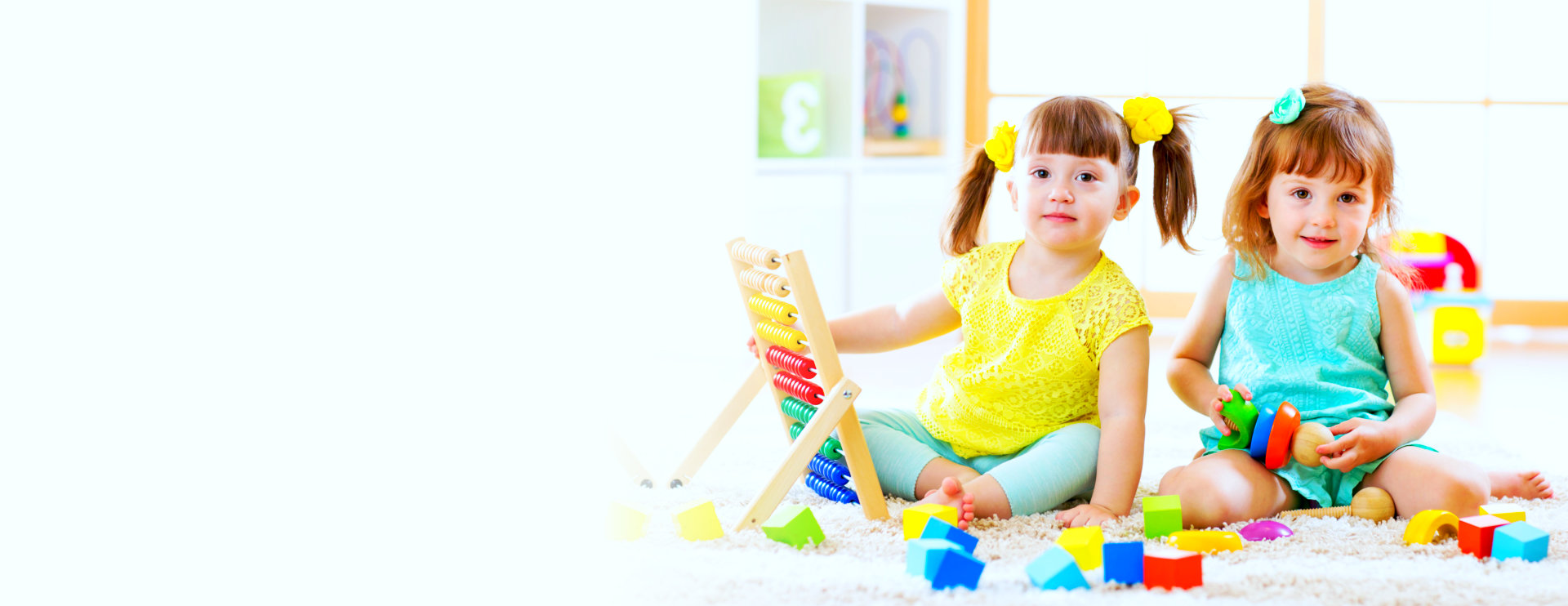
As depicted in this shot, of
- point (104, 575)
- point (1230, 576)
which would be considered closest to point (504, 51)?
point (104, 575)

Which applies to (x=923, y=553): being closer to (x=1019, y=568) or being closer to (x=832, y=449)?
(x=1019, y=568)

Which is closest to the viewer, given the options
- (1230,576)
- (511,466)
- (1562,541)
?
(1230,576)

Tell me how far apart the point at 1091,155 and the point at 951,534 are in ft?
1.32

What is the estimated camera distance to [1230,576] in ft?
3.14

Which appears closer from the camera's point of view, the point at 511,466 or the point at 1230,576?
the point at 1230,576

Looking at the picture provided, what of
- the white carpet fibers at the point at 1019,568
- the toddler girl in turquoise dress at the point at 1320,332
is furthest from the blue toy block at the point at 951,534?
the toddler girl in turquoise dress at the point at 1320,332

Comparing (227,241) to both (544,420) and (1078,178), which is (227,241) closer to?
(544,420)

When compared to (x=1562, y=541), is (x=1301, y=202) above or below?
above

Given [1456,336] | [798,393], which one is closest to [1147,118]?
[798,393]

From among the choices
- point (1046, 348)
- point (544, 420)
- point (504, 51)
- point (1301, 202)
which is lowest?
point (544, 420)

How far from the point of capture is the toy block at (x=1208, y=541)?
3.41 ft

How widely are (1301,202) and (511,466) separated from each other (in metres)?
0.87

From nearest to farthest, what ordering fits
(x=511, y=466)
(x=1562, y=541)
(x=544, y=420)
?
(x=1562, y=541), (x=511, y=466), (x=544, y=420)

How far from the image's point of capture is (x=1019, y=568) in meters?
0.98
